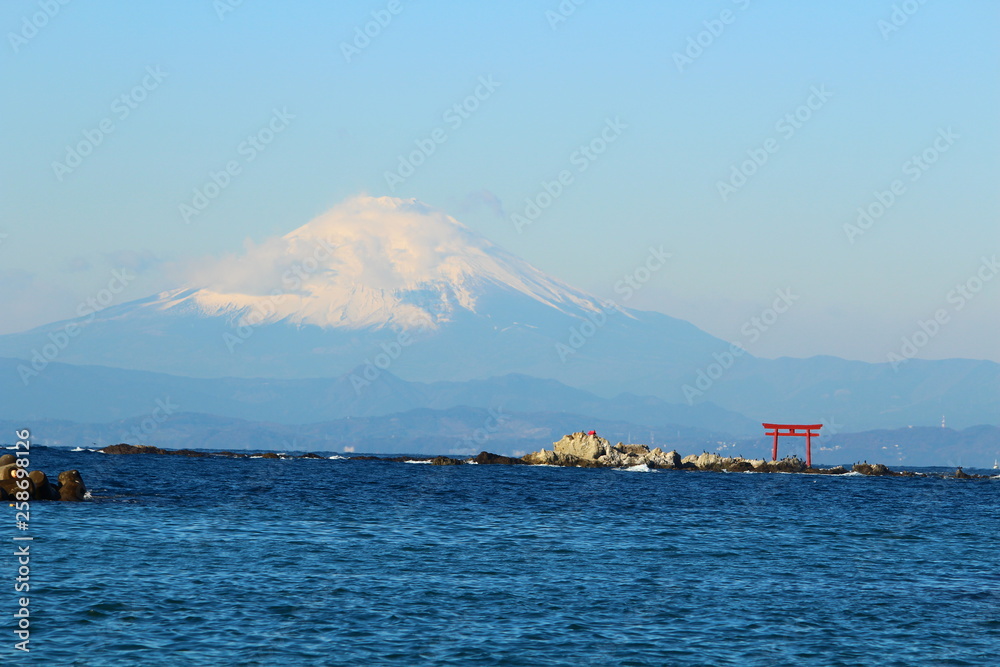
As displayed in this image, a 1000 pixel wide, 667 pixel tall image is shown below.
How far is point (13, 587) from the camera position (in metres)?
33.7

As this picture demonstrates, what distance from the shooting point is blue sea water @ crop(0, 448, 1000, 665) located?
28.2 meters

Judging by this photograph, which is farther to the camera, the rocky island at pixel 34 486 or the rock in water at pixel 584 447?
the rock in water at pixel 584 447

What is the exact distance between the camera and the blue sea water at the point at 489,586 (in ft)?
92.5

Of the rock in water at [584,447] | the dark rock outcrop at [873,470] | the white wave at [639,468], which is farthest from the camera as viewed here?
the dark rock outcrop at [873,470]

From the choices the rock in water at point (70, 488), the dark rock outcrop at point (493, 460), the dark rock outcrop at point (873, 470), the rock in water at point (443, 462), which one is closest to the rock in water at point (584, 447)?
the dark rock outcrop at point (493, 460)

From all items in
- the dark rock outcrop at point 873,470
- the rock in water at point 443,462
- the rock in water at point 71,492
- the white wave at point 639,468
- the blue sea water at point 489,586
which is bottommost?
the blue sea water at point 489,586

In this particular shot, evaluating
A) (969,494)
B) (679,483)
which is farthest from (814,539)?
(969,494)

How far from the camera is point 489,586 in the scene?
37250mm

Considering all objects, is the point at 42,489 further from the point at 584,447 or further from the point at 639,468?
the point at 584,447

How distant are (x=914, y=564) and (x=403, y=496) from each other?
40654 millimetres

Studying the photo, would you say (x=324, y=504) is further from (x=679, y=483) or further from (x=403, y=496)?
(x=679, y=483)

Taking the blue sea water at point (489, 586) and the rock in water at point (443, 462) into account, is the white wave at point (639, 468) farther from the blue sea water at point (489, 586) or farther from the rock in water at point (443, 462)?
the blue sea water at point (489, 586)

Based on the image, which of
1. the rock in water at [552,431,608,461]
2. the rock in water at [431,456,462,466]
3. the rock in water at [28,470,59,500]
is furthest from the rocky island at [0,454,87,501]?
the rock in water at [552,431,608,461]

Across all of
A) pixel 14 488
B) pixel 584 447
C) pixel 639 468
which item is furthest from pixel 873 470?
pixel 14 488
